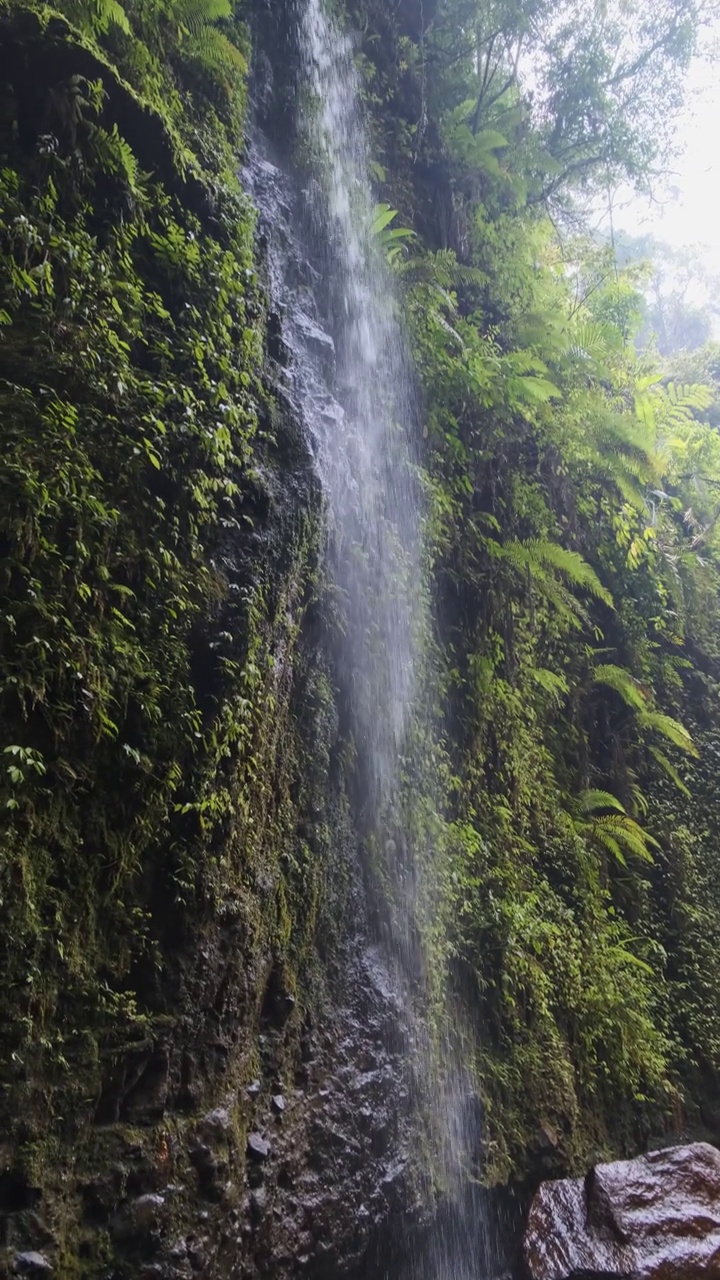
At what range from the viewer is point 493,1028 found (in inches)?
178

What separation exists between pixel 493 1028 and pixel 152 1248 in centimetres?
261

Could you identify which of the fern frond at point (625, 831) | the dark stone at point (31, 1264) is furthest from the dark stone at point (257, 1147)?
the fern frond at point (625, 831)

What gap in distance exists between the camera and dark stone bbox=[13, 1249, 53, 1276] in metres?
2.01

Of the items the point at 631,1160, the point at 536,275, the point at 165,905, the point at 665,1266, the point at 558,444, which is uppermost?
the point at 536,275

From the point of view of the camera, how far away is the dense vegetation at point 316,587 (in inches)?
100.0

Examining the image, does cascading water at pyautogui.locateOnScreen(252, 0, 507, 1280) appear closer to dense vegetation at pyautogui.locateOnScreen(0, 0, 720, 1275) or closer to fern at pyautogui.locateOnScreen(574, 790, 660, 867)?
dense vegetation at pyautogui.locateOnScreen(0, 0, 720, 1275)

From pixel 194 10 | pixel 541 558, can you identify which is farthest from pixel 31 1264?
pixel 194 10

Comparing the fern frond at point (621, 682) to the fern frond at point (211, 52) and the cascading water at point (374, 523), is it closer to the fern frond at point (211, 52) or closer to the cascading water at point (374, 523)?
the cascading water at point (374, 523)

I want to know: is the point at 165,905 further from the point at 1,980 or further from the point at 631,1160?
the point at 631,1160

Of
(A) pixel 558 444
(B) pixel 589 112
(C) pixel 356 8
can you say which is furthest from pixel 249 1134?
(B) pixel 589 112

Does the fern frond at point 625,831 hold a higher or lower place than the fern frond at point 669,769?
lower

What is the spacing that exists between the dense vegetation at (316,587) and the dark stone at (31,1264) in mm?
193

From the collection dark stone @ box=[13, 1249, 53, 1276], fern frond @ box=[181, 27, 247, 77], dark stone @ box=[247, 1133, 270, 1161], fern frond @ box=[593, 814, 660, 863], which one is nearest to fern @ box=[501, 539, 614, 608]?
fern frond @ box=[593, 814, 660, 863]

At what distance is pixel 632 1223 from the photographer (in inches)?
163
